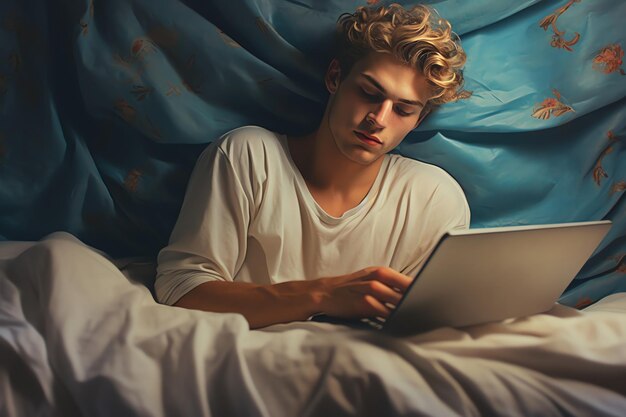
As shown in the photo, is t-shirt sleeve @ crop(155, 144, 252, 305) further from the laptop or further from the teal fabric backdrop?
the laptop

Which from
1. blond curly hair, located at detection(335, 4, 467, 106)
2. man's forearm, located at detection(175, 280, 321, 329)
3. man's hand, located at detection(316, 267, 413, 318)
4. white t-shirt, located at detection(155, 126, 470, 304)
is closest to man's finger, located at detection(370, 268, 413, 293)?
man's hand, located at detection(316, 267, 413, 318)

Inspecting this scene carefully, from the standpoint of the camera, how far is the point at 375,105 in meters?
1.13

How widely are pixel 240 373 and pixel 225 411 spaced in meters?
0.05

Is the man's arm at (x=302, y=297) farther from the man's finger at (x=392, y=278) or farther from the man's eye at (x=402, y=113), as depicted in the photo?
the man's eye at (x=402, y=113)

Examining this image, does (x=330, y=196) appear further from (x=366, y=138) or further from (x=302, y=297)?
(x=302, y=297)

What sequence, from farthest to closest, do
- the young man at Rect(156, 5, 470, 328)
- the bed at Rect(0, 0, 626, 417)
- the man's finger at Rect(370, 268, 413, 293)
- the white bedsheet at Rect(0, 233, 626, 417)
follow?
the bed at Rect(0, 0, 626, 417) < the young man at Rect(156, 5, 470, 328) < the man's finger at Rect(370, 268, 413, 293) < the white bedsheet at Rect(0, 233, 626, 417)

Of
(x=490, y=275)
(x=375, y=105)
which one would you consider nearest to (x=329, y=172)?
(x=375, y=105)

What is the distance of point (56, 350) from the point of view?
0.86 meters

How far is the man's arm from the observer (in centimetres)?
98

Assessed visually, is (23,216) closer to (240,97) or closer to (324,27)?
(240,97)

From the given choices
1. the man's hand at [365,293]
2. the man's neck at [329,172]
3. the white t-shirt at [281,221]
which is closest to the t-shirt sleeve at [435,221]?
the white t-shirt at [281,221]

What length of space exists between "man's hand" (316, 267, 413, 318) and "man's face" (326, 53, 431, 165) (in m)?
0.24

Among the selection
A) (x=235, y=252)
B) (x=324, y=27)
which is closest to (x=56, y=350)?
(x=235, y=252)

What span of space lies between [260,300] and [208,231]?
0.47 feet
